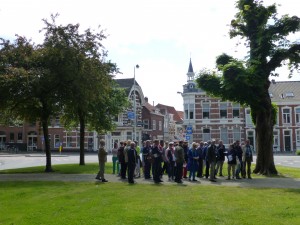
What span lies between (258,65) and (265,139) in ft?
14.2

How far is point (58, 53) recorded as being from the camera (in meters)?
22.3

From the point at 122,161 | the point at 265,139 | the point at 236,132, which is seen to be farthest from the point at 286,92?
the point at 122,161

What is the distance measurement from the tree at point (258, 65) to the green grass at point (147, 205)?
7724 millimetres

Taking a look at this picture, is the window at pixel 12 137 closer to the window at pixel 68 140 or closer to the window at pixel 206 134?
the window at pixel 68 140

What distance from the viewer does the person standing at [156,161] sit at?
17.2m

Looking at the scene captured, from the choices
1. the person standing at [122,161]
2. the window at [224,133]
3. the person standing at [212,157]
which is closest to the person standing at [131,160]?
the person standing at [122,161]

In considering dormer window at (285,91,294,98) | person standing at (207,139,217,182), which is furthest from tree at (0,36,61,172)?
dormer window at (285,91,294,98)

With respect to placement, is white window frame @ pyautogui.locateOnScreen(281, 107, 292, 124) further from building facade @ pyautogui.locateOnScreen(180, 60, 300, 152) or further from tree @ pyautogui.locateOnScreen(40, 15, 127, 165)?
tree @ pyautogui.locateOnScreen(40, 15, 127, 165)

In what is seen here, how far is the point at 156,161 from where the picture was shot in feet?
57.7

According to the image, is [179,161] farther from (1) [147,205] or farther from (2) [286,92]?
(2) [286,92]

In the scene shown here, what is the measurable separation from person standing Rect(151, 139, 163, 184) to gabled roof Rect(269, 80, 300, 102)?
4174 centimetres

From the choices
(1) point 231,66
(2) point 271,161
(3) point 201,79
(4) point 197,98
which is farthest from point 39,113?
(4) point 197,98

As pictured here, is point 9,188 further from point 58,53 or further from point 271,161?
point 271,161

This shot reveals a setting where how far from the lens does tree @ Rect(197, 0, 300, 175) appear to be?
21.0 metres
